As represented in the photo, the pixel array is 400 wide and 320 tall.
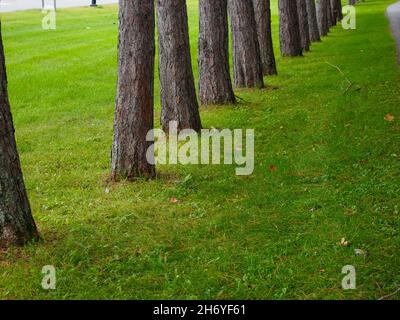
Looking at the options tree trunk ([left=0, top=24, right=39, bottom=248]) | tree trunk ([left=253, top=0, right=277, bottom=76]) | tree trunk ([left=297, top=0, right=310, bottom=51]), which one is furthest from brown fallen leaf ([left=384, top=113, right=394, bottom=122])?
tree trunk ([left=297, top=0, right=310, bottom=51])

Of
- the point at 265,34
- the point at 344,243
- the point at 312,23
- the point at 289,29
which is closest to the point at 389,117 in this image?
the point at 344,243

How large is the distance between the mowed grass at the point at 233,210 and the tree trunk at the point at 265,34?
381cm

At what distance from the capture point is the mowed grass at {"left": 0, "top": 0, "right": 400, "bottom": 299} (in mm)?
6105

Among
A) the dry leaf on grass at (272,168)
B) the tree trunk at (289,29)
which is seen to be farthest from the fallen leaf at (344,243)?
the tree trunk at (289,29)

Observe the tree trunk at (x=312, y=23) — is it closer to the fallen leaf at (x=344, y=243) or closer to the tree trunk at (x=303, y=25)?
the tree trunk at (x=303, y=25)

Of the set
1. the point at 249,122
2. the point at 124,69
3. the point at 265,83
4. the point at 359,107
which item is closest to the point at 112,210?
the point at 124,69

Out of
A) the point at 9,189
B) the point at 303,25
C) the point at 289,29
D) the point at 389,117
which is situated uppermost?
the point at 9,189

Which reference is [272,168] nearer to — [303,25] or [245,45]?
[245,45]

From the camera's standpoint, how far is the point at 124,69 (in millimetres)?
9352

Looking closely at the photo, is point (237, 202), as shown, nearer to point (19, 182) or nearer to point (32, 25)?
point (19, 182)

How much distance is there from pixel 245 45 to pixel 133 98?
8.32 meters

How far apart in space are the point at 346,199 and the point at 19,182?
393 cm

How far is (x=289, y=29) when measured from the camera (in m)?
23.7

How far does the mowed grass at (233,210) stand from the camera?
611cm
